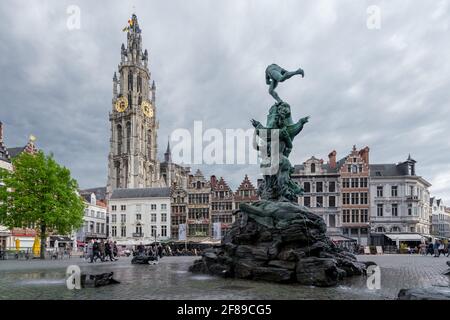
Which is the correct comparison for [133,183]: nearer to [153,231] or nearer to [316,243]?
[153,231]

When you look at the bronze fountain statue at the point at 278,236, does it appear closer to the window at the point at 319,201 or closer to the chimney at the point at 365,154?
the window at the point at 319,201

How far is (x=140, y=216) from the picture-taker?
76312mm

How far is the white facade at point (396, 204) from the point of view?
62156 mm

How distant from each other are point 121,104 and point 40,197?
99.1 m

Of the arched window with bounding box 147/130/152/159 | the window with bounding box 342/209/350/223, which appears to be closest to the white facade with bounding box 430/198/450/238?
the window with bounding box 342/209/350/223

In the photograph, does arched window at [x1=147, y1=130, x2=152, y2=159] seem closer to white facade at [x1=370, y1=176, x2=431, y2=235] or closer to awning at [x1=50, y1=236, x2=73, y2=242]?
awning at [x1=50, y1=236, x2=73, y2=242]

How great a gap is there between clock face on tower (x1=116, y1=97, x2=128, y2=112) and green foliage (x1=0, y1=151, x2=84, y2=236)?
9460 centimetres

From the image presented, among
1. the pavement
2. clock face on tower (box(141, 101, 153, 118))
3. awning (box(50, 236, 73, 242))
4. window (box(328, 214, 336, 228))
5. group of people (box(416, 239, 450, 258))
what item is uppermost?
clock face on tower (box(141, 101, 153, 118))

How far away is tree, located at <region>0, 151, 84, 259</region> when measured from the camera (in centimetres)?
3688

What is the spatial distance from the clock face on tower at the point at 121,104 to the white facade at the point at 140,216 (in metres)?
59.7

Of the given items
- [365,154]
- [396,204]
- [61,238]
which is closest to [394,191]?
[396,204]

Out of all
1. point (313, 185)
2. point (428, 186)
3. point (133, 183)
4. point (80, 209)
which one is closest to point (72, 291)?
point (80, 209)

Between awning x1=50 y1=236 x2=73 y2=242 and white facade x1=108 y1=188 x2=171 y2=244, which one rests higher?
white facade x1=108 y1=188 x2=171 y2=244
